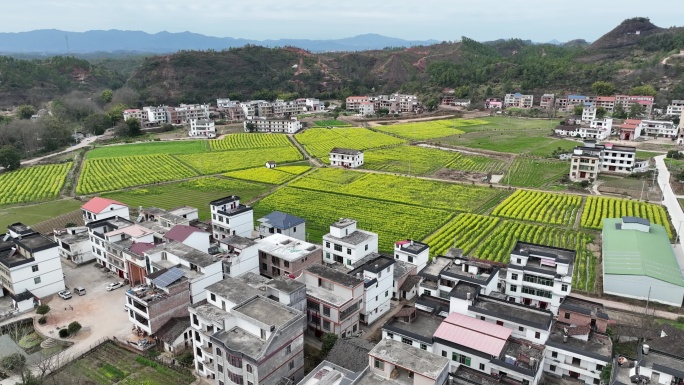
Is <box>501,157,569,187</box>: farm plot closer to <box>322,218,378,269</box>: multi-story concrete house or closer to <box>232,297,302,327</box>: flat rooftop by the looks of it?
<box>322,218,378,269</box>: multi-story concrete house

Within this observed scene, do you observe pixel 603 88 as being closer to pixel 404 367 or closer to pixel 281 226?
pixel 281 226

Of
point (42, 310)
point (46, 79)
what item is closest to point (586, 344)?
point (42, 310)

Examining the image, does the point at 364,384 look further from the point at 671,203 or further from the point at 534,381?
the point at 671,203

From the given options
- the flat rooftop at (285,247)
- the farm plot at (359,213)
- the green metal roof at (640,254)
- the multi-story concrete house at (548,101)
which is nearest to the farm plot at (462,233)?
the farm plot at (359,213)

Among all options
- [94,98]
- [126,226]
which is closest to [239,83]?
[94,98]

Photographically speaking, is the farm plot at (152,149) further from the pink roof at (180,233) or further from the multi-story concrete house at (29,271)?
the pink roof at (180,233)

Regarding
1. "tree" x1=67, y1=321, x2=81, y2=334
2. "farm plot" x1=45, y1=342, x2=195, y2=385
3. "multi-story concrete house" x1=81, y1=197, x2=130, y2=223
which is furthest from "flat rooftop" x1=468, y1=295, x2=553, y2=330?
"multi-story concrete house" x1=81, y1=197, x2=130, y2=223

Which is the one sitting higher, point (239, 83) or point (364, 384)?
point (239, 83)
